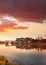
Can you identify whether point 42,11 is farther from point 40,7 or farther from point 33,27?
point 33,27

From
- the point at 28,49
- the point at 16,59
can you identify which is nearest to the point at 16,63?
the point at 16,59

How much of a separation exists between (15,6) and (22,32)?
1.00 ft

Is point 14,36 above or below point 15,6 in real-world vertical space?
below

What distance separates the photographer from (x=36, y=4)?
2.43 metres

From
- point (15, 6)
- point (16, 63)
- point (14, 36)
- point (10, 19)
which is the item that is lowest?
point (16, 63)

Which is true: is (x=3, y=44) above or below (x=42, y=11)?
below

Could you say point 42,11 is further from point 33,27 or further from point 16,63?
point 16,63

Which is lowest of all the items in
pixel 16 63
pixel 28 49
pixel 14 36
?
pixel 16 63

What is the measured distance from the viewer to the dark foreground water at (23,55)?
7.77 ft

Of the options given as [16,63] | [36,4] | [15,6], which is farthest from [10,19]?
[16,63]

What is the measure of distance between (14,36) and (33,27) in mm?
237

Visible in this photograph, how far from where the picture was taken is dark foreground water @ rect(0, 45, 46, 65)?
2369 mm

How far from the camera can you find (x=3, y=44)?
2387 mm

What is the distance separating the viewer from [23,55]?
93.4 inches
